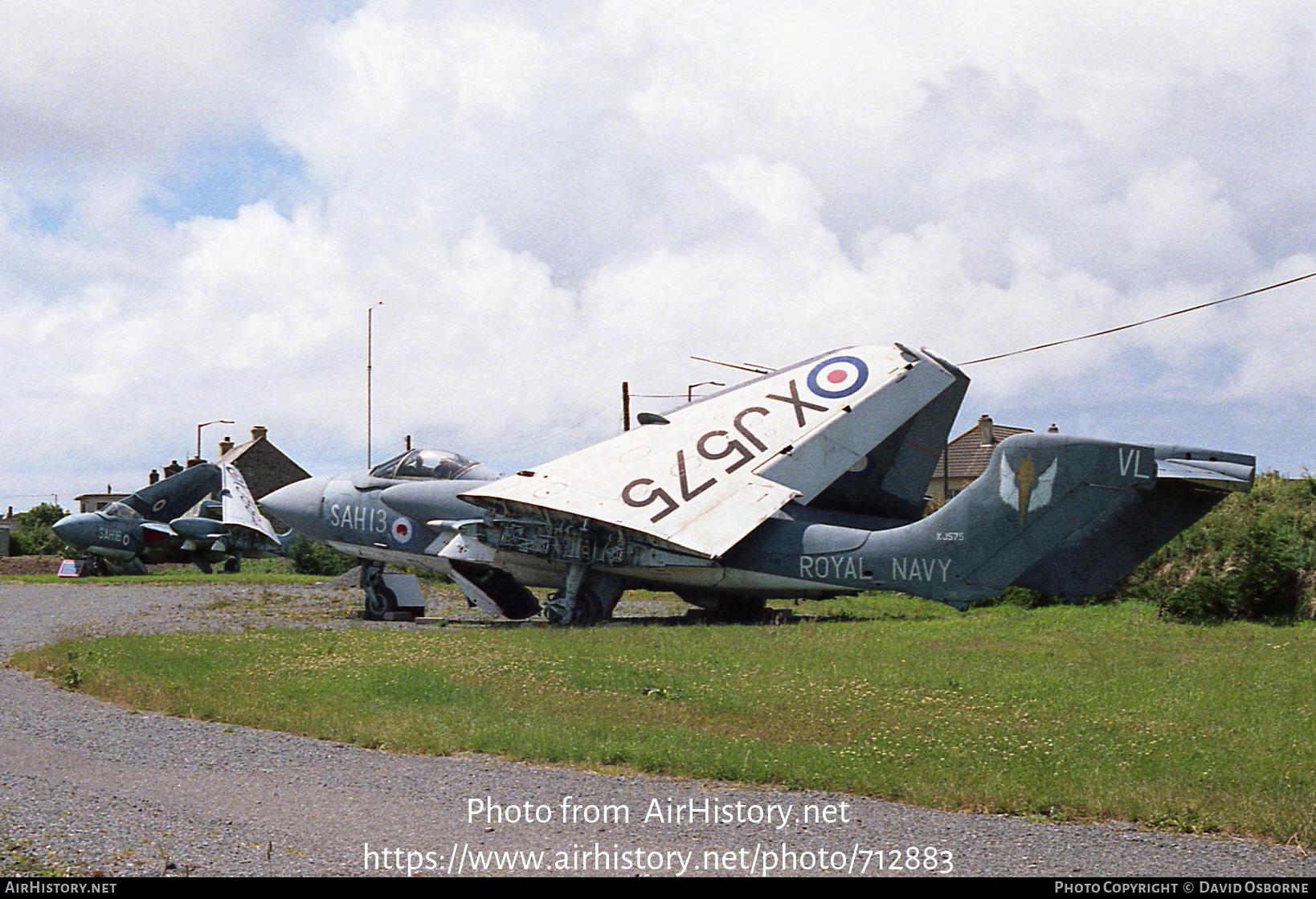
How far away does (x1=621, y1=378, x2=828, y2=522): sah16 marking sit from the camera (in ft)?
61.8

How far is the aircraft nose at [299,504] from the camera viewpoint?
75.8 feet

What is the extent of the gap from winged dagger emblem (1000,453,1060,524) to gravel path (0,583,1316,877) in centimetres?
1008

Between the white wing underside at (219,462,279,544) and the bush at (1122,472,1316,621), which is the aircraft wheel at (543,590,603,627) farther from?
A: the white wing underside at (219,462,279,544)

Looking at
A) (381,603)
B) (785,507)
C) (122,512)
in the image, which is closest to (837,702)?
(785,507)

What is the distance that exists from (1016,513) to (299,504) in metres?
13.8

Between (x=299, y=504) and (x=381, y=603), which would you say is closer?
(x=381, y=603)

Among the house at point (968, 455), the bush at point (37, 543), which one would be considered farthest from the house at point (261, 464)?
the house at point (968, 455)

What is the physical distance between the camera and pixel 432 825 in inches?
253

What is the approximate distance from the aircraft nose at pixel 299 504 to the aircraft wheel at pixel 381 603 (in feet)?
6.58

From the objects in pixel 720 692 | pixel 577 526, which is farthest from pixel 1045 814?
pixel 577 526

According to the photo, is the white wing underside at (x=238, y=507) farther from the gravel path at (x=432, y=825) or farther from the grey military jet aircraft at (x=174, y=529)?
the gravel path at (x=432, y=825)

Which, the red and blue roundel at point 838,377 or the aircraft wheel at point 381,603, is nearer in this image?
the red and blue roundel at point 838,377

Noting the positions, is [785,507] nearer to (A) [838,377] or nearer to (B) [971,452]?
(A) [838,377]
